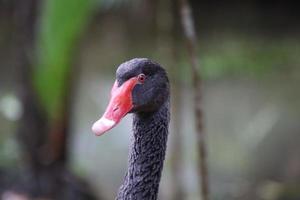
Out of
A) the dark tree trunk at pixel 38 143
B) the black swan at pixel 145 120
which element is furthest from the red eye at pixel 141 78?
the dark tree trunk at pixel 38 143

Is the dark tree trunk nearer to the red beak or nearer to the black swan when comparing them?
the black swan

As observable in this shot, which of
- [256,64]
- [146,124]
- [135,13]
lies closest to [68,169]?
[146,124]

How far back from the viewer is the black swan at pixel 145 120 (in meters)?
3.20

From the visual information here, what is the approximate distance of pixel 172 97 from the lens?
666 centimetres

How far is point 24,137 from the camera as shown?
6488mm

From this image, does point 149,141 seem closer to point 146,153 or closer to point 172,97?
point 146,153

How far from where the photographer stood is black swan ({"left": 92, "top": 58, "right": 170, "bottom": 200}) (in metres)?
3.20

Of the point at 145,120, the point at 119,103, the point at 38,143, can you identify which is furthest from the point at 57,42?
the point at 119,103

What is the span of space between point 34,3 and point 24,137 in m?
1.10

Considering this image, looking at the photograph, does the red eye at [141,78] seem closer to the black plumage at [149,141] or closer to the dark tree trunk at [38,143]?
the black plumage at [149,141]

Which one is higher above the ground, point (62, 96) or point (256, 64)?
point (62, 96)

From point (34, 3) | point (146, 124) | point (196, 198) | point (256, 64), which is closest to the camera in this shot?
point (146, 124)

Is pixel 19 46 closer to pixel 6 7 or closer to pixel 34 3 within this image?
pixel 34 3

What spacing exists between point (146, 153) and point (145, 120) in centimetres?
14
